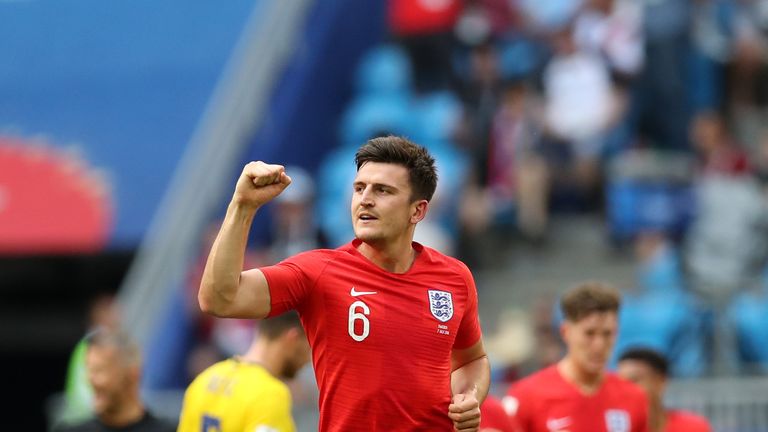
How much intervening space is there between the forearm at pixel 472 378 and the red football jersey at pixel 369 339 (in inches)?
11.2

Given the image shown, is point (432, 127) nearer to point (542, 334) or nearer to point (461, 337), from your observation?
point (542, 334)

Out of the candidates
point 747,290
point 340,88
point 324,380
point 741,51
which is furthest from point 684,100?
point 324,380

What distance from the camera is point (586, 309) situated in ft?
23.6

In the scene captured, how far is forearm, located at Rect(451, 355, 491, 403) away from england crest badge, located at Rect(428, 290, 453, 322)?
15.2 inches

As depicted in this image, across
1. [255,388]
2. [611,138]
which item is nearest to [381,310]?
[255,388]

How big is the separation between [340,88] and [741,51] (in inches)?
184

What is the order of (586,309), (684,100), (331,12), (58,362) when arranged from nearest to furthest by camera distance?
(586,309), (684,100), (331,12), (58,362)

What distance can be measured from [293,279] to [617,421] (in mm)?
2833

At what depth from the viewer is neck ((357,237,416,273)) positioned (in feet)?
17.4

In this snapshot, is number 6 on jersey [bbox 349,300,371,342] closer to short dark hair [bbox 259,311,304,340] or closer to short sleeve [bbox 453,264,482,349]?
short sleeve [bbox 453,264,482,349]

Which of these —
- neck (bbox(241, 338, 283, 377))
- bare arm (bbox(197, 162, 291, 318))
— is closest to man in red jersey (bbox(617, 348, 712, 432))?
neck (bbox(241, 338, 283, 377))

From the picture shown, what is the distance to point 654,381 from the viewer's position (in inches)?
318

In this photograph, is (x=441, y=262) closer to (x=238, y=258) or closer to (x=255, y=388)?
(x=238, y=258)

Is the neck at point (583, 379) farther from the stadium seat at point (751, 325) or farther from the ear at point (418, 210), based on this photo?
the stadium seat at point (751, 325)
